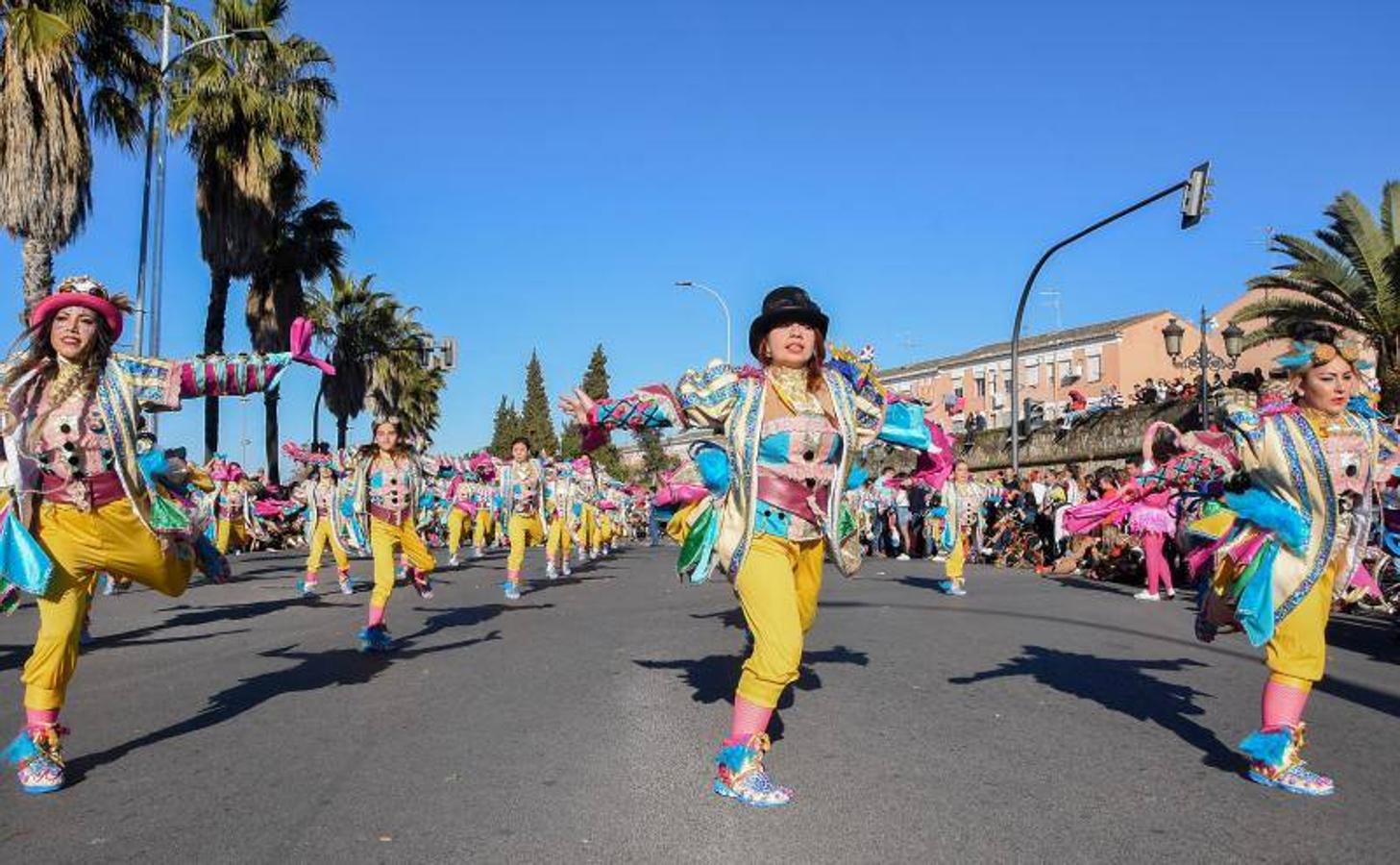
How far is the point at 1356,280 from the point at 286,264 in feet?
81.6

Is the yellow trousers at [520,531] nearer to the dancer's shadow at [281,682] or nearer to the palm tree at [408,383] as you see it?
the dancer's shadow at [281,682]

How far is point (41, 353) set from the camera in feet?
18.1

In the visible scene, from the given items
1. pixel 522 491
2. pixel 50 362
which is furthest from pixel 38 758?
pixel 522 491

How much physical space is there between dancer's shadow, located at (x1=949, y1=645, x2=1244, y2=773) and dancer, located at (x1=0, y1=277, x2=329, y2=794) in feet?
16.7

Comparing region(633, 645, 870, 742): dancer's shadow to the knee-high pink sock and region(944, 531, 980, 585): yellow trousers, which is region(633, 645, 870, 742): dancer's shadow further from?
region(944, 531, 980, 585): yellow trousers

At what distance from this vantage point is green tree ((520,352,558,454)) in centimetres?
11016

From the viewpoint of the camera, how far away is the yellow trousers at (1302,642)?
5090 millimetres

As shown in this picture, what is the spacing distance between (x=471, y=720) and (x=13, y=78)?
17669mm

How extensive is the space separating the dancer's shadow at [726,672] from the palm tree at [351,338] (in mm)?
31221

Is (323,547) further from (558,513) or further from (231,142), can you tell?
(231,142)

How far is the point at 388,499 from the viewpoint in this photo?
9758 mm

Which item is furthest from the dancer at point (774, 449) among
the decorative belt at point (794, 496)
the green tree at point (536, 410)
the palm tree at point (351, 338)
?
the green tree at point (536, 410)

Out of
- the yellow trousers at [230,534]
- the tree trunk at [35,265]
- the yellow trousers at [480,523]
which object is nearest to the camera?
the tree trunk at [35,265]

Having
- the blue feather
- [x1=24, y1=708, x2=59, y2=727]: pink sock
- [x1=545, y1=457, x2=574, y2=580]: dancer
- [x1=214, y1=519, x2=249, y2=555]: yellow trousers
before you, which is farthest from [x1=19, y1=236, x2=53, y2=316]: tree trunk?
the blue feather
